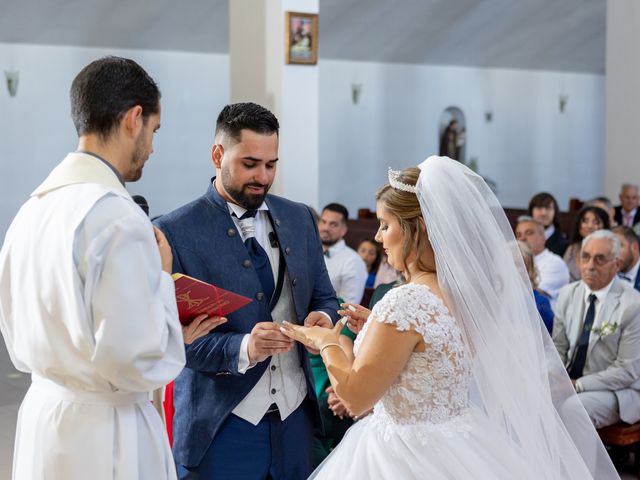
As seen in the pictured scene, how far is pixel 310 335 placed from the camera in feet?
8.70

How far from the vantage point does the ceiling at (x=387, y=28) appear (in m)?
13.1

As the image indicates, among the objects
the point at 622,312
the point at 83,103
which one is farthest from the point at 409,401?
the point at 622,312

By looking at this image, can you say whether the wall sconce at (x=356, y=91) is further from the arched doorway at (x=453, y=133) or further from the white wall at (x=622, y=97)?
the white wall at (x=622, y=97)

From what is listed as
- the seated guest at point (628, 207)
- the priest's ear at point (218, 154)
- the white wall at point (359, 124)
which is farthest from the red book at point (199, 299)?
the white wall at point (359, 124)

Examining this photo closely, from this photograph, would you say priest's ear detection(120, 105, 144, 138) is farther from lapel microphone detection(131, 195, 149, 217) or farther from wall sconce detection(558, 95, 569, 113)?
wall sconce detection(558, 95, 569, 113)

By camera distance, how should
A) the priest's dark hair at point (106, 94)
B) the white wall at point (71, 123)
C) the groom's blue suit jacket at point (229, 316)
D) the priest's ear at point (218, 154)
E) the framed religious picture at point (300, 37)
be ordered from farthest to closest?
the white wall at point (71, 123), the framed religious picture at point (300, 37), the priest's ear at point (218, 154), the groom's blue suit jacket at point (229, 316), the priest's dark hair at point (106, 94)

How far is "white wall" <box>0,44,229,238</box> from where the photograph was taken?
13.5 m

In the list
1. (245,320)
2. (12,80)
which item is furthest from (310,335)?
(12,80)

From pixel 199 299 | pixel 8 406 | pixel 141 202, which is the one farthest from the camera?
pixel 8 406

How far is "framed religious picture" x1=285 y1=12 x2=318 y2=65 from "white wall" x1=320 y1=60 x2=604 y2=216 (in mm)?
7364

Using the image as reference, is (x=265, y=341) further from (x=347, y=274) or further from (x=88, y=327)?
(x=347, y=274)

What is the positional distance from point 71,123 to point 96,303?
471 inches

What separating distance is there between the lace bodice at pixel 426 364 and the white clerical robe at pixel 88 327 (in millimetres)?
679

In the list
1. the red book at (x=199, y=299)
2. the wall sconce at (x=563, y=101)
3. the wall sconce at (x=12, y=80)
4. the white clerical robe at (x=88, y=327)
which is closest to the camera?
the white clerical robe at (x=88, y=327)
